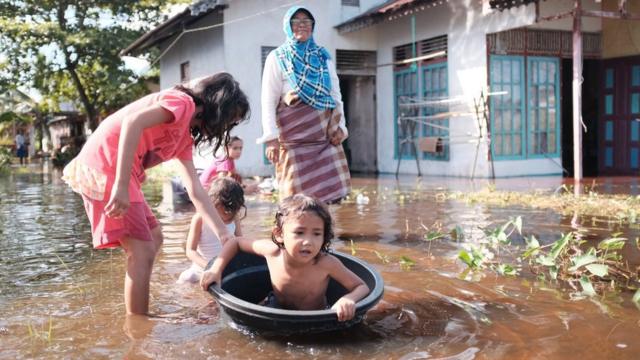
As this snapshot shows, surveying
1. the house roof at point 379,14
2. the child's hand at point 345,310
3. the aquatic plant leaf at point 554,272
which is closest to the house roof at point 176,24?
the house roof at point 379,14

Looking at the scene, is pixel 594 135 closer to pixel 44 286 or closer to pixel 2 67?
pixel 44 286

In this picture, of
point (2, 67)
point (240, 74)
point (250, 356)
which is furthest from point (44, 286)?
point (2, 67)

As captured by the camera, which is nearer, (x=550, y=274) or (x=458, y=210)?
(x=550, y=274)

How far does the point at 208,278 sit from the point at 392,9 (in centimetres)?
1007

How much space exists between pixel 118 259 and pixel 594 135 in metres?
11.5

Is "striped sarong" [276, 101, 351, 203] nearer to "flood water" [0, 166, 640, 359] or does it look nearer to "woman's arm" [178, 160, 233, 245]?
"flood water" [0, 166, 640, 359]

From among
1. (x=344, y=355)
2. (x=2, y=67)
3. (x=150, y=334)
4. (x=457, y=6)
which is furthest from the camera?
(x=2, y=67)

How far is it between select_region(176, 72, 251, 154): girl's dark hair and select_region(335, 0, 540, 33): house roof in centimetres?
784

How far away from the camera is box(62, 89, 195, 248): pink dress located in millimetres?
2881

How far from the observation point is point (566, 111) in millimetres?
14031

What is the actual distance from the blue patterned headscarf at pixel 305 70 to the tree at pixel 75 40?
55.3 ft

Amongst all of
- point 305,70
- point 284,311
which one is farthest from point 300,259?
point 305,70

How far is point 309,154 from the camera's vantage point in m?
4.94

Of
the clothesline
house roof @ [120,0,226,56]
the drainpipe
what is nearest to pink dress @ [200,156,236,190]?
the drainpipe
